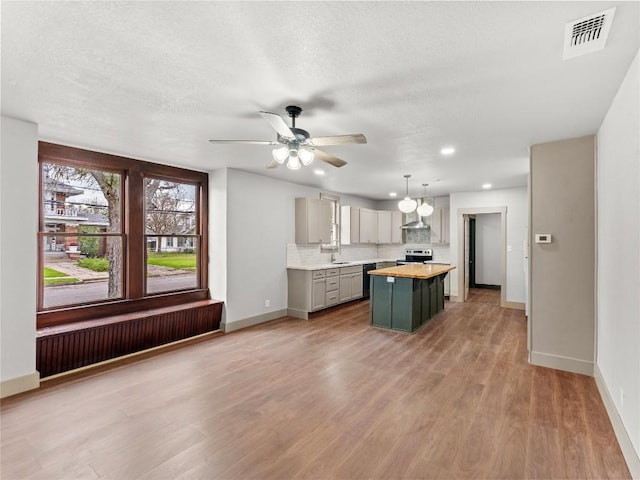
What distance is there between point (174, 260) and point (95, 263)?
1.04 metres

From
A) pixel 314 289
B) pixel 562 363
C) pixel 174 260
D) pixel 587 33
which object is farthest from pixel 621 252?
pixel 174 260

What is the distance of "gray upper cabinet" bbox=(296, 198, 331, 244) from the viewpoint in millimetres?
6352

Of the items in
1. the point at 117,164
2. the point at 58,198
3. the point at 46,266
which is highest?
the point at 117,164

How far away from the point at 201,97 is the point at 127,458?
264cm

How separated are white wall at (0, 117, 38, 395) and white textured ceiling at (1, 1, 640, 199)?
0.28m

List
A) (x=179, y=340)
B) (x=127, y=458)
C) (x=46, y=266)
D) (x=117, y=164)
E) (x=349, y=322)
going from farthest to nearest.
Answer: (x=349, y=322) → (x=179, y=340) → (x=117, y=164) → (x=46, y=266) → (x=127, y=458)

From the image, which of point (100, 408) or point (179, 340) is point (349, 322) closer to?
point (179, 340)

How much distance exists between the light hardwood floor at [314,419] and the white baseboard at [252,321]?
33.8 inches

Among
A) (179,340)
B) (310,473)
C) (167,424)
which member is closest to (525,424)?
(310,473)

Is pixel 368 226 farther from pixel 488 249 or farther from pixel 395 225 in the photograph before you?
pixel 488 249

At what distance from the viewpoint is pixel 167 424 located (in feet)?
8.21

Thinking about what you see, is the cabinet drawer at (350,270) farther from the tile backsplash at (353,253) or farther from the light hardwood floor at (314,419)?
the light hardwood floor at (314,419)

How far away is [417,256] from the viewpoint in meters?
8.42

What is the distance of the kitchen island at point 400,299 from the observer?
4926 mm
